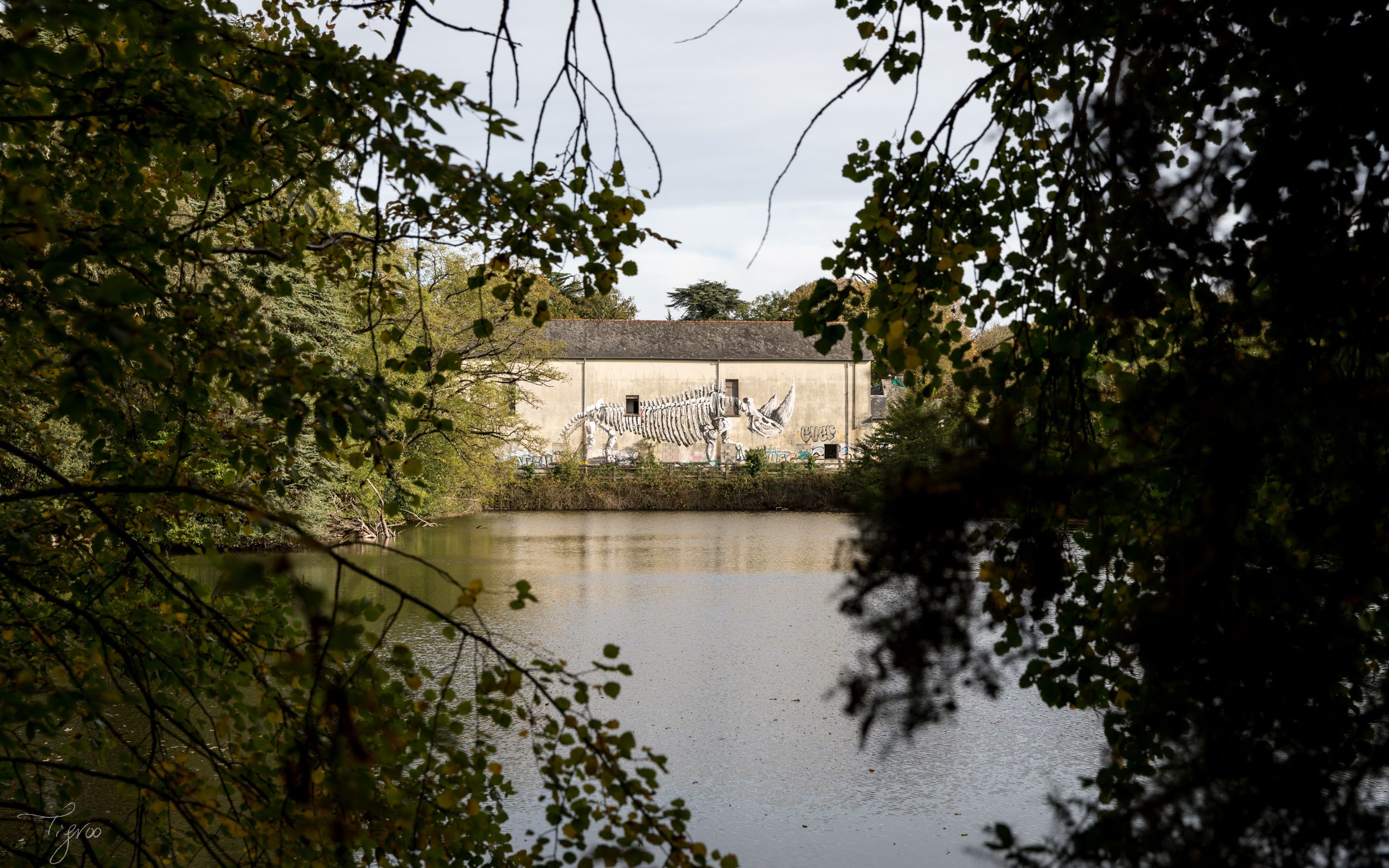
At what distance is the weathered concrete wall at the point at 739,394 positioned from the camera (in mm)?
37625

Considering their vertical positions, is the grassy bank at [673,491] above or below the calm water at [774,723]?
above

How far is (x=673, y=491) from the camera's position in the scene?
109 ft

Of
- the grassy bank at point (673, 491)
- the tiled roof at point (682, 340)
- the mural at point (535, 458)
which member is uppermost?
the tiled roof at point (682, 340)

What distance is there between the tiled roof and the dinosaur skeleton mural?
1223 millimetres

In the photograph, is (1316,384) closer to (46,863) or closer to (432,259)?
(46,863)

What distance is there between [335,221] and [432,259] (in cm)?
1710

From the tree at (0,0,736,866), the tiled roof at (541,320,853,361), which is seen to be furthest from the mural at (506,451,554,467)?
the tree at (0,0,736,866)

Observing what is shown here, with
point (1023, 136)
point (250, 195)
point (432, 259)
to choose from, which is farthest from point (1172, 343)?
point (432, 259)

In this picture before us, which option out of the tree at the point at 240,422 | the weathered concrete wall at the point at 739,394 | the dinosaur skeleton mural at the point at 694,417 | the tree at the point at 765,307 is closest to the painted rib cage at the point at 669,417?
the dinosaur skeleton mural at the point at 694,417

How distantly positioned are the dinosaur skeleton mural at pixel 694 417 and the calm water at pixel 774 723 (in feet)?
62.2

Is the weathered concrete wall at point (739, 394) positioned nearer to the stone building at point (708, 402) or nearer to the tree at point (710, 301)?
the stone building at point (708, 402)

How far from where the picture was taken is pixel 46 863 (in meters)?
3.15

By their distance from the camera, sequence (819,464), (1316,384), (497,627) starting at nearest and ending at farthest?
1. (1316,384)
2. (497,627)
3. (819,464)

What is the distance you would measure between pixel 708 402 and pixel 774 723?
1128 inches
